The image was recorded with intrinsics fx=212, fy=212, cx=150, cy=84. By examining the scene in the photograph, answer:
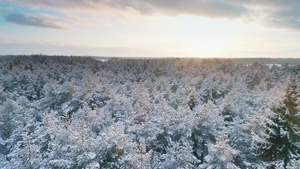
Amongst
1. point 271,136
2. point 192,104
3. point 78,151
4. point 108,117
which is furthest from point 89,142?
point 192,104

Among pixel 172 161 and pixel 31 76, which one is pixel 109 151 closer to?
pixel 172 161

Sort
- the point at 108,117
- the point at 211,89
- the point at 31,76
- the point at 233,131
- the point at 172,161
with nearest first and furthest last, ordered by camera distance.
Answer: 1. the point at 172,161
2. the point at 233,131
3. the point at 108,117
4. the point at 211,89
5. the point at 31,76

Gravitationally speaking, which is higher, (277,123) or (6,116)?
(277,123)

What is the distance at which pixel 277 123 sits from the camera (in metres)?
15.5

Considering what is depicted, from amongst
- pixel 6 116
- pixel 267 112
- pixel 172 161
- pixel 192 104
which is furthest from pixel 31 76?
pixel 267 112

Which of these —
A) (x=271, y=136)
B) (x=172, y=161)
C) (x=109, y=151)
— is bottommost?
(x=172, y=161)

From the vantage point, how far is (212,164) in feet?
45.5

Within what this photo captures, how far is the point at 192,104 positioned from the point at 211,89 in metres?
8.70

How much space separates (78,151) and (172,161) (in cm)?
660

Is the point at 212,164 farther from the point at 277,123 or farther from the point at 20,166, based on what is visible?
the point at 20,166

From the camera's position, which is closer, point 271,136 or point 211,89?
point 271,136

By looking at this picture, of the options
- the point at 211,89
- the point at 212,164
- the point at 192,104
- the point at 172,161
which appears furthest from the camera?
the point at 211,89

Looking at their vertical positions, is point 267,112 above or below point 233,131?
above

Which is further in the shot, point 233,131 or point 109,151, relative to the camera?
point 233,131
